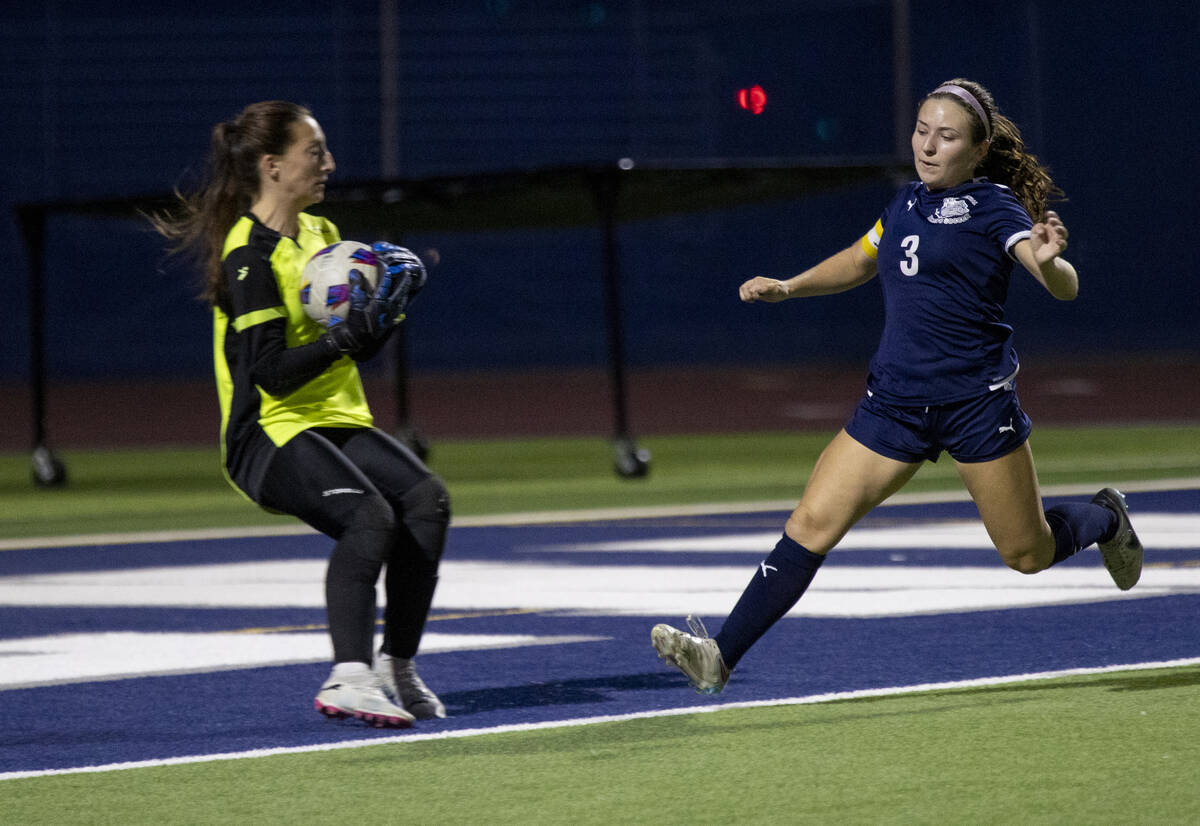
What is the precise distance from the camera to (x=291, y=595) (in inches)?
368

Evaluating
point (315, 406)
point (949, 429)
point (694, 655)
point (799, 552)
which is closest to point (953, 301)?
point (949, 429)

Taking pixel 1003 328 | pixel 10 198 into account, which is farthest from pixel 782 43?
pixel 1003 328

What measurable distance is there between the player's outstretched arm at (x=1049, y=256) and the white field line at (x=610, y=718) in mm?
1375

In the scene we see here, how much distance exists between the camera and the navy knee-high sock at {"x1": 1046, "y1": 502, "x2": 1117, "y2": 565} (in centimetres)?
629

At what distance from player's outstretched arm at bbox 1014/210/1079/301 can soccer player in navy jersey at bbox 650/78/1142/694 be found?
36 millimetres

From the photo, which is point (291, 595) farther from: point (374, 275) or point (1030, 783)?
point (1030, 783)

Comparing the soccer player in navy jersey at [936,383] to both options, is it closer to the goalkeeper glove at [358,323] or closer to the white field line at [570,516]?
the goalkeeper glove at [358,323]

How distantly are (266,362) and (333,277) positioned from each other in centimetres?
Answer: 30

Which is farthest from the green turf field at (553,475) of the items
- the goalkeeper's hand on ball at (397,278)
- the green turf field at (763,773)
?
the green turf field at (763,773)

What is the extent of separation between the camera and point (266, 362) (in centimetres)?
Result: 572

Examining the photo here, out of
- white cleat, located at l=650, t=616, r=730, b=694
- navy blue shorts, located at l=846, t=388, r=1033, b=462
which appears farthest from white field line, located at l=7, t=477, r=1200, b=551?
navy blue shorts, located at l=846, t=388, r=1033, b=462

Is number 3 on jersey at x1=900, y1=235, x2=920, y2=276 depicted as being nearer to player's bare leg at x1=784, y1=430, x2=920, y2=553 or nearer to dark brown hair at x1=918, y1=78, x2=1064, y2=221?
dark brown hair at x1=918, y1=78, x2=1064, y2=221

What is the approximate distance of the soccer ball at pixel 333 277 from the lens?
5.69 meters

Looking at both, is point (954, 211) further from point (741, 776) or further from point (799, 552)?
point (741, 776)
